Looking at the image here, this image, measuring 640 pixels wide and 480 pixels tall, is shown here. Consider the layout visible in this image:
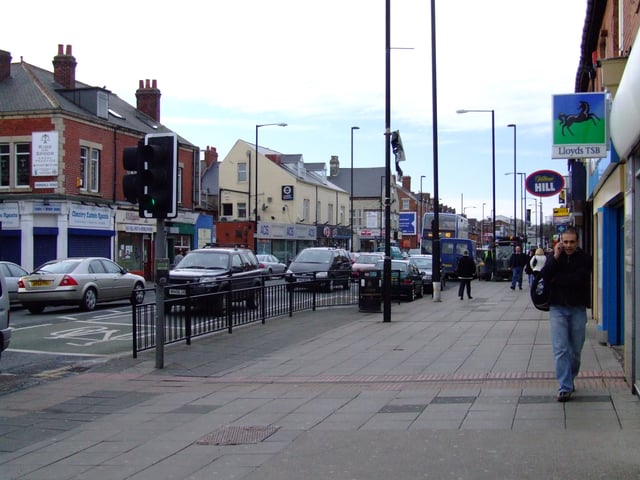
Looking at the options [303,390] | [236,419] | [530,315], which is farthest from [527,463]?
[530,315]

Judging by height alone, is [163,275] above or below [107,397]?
above

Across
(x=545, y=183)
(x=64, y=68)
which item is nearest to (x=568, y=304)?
(x=545, y=183)

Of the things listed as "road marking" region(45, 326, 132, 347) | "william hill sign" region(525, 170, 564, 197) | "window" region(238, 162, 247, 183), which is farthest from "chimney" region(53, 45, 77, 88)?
"window" region(238, 162, 247, 183)

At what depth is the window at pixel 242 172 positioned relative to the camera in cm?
6675

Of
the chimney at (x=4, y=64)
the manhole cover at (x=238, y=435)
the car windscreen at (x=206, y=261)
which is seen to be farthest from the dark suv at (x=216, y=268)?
the chimney at (x=4, y=64)

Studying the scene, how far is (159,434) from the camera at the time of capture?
23.8 ft

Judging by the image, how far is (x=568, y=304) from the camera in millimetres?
7793

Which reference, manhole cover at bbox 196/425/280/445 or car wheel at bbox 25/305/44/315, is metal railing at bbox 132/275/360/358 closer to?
manhole cover at bbox 196/425/280/445

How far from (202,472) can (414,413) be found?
8.61 ft

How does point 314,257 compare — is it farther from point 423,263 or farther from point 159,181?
point 159,181

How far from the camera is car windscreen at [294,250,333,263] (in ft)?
99.5

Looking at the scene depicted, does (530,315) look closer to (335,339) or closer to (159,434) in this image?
(335,339)

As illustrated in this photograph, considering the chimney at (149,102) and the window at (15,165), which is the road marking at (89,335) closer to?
the window at (15,165)

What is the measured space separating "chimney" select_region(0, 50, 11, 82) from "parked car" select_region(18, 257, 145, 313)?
17.6 meters
